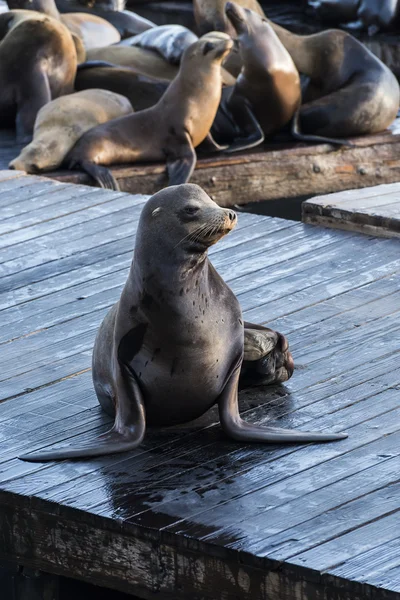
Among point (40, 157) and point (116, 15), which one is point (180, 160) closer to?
point (40, 157)

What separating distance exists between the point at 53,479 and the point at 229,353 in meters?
0.54

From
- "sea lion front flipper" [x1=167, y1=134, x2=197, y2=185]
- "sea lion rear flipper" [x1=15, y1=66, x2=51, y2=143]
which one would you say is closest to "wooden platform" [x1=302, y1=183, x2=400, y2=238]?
"sea lion front flipper" [x1=167, y1=134, x2=197, y2=185]

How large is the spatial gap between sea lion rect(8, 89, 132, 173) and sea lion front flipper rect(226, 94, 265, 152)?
0.73 meters

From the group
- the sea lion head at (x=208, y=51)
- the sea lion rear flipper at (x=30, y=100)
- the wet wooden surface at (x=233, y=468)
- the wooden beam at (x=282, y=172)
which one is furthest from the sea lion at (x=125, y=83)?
the wet wooden surface at (x=233, y=468)

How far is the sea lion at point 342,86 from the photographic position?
8.56 meters

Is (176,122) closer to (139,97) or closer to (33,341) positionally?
(139,97)

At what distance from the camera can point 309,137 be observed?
8352 millimetres

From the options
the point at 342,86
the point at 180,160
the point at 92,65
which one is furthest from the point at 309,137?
the point at 92,65

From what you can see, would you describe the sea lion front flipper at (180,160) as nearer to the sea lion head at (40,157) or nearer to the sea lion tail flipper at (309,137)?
the sea lion head at (40,157)

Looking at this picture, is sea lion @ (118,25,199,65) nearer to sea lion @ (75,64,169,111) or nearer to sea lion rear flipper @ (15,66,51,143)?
sea lion @ (75,64,169,111)

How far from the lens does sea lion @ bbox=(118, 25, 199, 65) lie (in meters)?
9.59

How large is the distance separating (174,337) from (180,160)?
475 centimetres

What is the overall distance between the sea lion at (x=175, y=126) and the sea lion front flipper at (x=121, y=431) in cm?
446

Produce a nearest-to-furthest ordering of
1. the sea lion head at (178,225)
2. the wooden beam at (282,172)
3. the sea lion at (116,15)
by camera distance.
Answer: the sea lion head at (178,225), the wooden beam at (282,172), the sea lion at (116,15)
